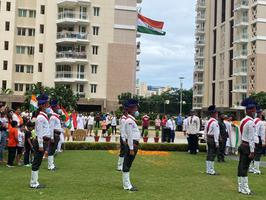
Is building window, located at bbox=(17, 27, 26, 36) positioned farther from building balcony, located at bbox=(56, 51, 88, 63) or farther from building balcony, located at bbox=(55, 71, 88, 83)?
building balcony, located at bbox=(55, 71, 88, 83)

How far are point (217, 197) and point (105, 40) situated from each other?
57394 millimetres

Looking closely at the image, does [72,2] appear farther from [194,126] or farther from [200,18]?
[194,126]

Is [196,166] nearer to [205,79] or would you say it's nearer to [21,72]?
[21,72]

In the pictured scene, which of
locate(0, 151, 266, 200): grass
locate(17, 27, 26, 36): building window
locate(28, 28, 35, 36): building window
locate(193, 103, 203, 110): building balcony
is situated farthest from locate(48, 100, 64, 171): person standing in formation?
locate(193, 103, 203, 110): building balcony

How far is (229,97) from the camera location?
7894cm

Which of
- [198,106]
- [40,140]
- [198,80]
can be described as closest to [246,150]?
[40,140]

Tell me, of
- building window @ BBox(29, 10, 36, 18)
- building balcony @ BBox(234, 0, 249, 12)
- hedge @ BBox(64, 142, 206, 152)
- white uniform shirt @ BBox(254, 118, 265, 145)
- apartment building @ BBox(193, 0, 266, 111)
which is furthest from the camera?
building balcony @ BBox(234, 0, 249, 12)

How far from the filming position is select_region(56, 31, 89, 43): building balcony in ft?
212

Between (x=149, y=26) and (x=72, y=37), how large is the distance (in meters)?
11.1

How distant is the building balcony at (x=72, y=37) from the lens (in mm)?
64688

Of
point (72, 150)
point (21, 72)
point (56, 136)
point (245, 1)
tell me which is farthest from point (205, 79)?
point (56, 136)

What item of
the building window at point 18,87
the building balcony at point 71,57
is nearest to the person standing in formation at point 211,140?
the building balcony at point 71,57

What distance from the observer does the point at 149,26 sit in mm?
64375

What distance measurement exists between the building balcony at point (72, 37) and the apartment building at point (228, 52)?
959 inches
